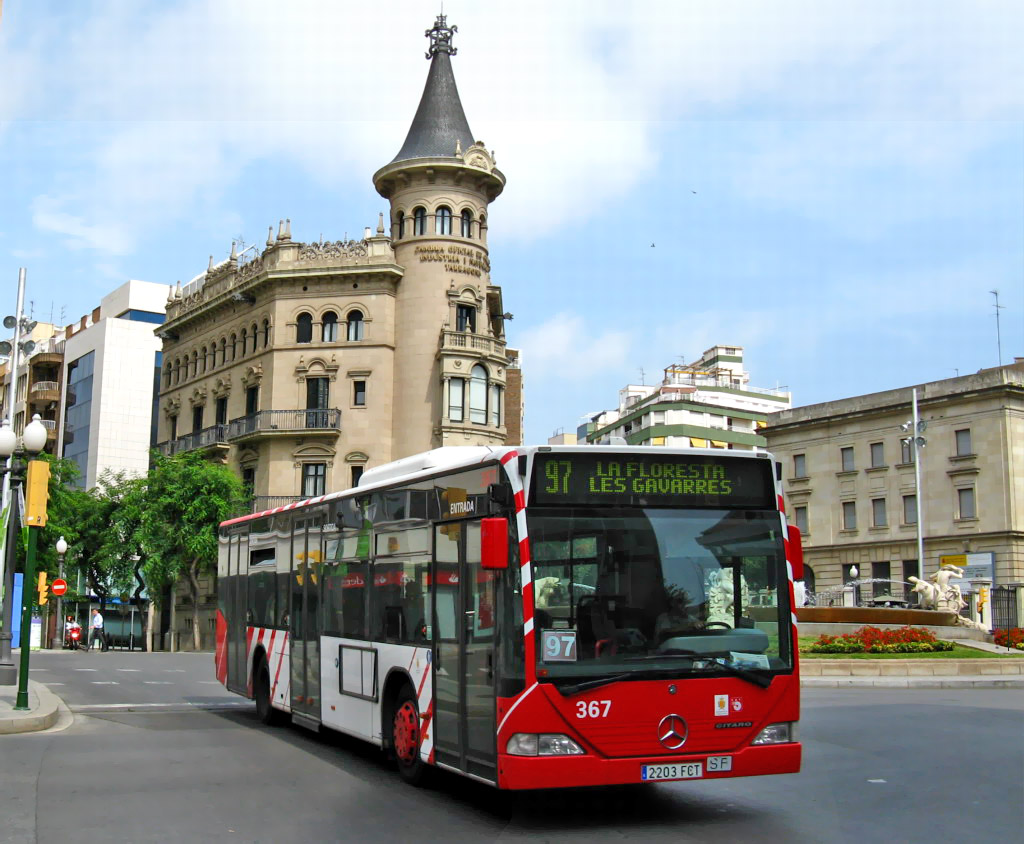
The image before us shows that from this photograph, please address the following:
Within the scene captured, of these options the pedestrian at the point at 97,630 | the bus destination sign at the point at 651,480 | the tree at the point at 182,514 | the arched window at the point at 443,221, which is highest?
the arched window at the point at 443,221

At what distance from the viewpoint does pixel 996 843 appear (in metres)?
8.22

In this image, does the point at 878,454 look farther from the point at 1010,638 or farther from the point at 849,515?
the point at 1010,638

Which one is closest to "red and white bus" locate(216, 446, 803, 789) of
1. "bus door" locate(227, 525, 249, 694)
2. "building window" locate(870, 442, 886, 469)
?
"bus door" locate(227, 525, 249, 694)

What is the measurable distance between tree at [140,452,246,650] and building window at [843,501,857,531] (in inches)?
1370

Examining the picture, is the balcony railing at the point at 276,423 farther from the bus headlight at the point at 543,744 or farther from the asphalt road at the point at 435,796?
the bus headlight at the point at 543,744

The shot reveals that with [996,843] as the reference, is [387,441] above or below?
above

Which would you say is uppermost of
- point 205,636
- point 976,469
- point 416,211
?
point 416,211

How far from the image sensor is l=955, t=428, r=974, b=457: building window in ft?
202

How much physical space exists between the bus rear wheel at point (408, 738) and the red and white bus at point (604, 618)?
0.03m

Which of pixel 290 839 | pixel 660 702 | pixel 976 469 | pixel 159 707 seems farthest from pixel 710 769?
pixel 976 469

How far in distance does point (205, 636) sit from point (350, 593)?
159 ft

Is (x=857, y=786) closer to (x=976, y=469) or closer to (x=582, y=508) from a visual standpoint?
(x=582, y=508)

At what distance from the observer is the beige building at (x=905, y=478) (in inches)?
2359

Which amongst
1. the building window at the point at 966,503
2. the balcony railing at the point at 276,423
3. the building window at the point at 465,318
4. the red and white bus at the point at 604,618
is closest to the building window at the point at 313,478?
the balcony railing at the point at 276,423
